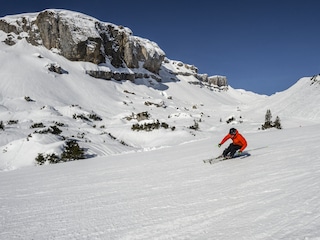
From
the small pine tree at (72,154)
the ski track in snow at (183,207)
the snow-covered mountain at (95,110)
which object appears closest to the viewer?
the ski track in snow at (183,207)

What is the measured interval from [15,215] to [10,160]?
13173 mm

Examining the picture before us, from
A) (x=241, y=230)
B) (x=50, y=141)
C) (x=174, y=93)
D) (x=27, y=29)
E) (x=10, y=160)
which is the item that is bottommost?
(x=241, y=230)

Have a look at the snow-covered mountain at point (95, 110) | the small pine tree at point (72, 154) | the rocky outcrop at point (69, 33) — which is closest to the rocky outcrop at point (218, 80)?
the snow-covered mountain at point (95, 110)

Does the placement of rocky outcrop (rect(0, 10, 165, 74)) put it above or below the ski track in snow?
above

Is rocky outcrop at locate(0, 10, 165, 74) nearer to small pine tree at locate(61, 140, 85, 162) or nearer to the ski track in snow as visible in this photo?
small pine tree at locate(61, 140, 85, 162)

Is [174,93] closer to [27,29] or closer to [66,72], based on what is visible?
[66,72]

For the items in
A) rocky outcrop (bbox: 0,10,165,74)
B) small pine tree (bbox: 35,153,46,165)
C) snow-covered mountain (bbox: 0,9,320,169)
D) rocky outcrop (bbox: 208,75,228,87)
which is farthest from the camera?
rocky outcrop (bbox: 208,75,228,87)

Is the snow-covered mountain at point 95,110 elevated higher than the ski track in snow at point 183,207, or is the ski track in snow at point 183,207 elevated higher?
the snow-covered mountain at point 95,110

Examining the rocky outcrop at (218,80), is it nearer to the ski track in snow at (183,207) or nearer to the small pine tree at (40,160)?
the small pine tree at (40,160)

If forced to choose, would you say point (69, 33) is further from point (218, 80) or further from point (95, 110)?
point (218, 80)

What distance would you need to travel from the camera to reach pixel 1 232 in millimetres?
3891

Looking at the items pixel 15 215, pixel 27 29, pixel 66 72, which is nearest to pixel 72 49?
pixel 66 72

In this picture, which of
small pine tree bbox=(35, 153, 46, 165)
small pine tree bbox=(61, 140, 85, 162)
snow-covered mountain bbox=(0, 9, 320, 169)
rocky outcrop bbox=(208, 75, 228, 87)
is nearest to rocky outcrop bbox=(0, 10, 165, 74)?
snow-covered mountain bbox=(0, 9, 320, 169)

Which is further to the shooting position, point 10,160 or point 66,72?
point 66,72
